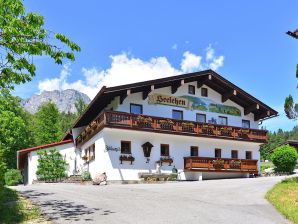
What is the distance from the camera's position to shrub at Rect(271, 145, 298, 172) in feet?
111

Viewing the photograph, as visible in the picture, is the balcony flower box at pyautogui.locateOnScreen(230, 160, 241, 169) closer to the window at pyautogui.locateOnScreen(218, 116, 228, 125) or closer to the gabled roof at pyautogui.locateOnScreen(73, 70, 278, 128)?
the window at pyautogui.locateOnScreen(218, 116, 228, 125)

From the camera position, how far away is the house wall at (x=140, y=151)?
28.2 meters

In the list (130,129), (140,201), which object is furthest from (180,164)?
(140,201)

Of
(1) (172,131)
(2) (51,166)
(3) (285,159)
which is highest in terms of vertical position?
(1) (172,131)

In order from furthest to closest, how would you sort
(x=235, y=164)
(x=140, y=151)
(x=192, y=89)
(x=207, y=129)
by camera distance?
1. (x=192, y=89)
2. (x=235, y=164)
3. (x=207, y=129)
4. (x=140, y=151)

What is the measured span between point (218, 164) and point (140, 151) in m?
6.30

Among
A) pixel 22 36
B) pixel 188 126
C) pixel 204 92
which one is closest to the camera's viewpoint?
pixel 22 36

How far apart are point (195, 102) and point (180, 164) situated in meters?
5.58

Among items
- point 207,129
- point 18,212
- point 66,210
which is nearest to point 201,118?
point 207,129

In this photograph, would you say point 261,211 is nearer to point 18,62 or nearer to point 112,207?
point 112,207

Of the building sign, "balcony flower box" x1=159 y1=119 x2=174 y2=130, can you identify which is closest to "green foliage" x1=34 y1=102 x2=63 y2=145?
the building sign

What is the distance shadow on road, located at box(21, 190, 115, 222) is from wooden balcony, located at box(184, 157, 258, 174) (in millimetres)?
16824

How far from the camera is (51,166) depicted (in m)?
36.0

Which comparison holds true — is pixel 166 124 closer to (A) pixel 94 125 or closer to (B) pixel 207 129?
(B) pixel 207 129
